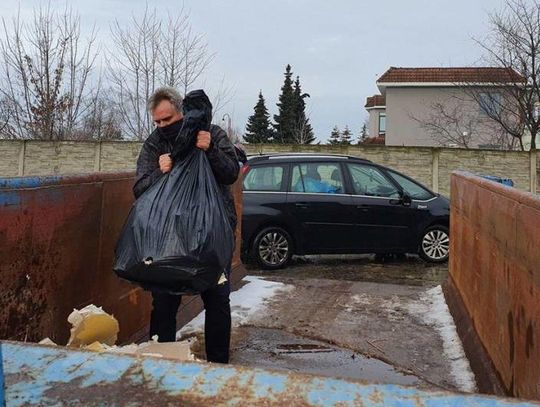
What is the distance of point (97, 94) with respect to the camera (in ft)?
75.9

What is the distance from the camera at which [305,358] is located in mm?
4441

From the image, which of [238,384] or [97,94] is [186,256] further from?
[97,94]

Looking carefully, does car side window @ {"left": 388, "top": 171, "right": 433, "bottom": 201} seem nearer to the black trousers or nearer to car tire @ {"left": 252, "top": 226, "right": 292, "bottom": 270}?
car tire @ {"left": 252, "top": 226, "right": 292, "bottom": 270}

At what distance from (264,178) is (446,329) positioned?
4.49m

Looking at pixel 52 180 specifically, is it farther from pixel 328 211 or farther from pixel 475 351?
pixel 328 211

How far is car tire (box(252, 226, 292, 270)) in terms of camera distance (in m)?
8.87

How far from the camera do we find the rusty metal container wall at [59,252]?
297 centimetres

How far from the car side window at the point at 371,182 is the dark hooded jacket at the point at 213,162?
5.87 meters

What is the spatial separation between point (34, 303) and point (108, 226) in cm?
91

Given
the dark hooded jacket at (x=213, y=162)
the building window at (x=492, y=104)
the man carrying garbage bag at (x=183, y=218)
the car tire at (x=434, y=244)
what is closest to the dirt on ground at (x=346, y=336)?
the man carrying garbage bag at (x=183, y=218)

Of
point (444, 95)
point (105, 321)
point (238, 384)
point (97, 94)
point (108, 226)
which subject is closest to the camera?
point (238, 384)

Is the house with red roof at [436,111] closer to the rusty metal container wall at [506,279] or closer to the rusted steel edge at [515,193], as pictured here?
the rusty metal container wall at [506,279]

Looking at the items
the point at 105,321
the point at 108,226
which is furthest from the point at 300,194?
the point at 105,321

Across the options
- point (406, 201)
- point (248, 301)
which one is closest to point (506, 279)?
point (248, 301)
